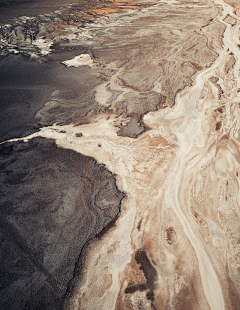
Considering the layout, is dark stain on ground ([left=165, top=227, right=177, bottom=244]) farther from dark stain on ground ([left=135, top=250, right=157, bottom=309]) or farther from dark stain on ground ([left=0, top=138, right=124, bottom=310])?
dark stain on ground ([left=0, top=138, right=124, bottom=310])

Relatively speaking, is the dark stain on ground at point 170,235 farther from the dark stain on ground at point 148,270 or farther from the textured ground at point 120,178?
the dark stain on ground at point 148,270

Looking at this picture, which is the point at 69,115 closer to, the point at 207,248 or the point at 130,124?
the point at 130,124

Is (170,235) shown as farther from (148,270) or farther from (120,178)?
(120,178)

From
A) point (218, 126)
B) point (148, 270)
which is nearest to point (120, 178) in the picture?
point (148, 270)

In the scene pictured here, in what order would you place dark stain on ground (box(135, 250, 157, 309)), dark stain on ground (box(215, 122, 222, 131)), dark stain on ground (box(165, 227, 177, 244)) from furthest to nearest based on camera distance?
dark stain on ground (box(215, 122, 222, 131)) → dark stain on ground (box(165, 227, 177, 244)) → dark stain on ground (box(135, 250, 157, 309))

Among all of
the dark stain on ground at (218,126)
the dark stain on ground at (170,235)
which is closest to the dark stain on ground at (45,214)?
the dark stain on ground at (170,235)

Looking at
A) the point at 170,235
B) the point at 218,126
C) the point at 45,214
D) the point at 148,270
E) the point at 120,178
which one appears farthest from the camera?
the point at 218,126

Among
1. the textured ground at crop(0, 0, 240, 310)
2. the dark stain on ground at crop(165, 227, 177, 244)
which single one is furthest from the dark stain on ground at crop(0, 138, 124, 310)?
the dark stain on ground at crop(165, 227, 177, 244)

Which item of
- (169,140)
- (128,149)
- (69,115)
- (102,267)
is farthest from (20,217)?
(169,140)
